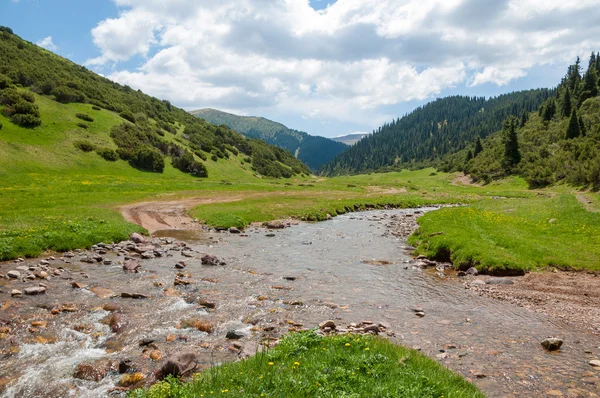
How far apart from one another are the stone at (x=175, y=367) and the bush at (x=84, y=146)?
84610 mm

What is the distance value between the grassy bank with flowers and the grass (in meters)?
13.4

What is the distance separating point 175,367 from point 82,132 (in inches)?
3675

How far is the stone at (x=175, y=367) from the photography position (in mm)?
8250

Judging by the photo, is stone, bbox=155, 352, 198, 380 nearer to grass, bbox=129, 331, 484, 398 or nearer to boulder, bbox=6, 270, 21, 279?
grass, bbox=129, 331, 484, 398

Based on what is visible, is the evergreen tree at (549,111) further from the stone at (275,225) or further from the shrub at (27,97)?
the shrub at (27,97)

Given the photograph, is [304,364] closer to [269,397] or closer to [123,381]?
[269,397]

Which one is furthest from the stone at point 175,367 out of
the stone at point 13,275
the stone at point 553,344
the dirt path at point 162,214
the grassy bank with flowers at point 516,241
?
the dirt path at point 162,214

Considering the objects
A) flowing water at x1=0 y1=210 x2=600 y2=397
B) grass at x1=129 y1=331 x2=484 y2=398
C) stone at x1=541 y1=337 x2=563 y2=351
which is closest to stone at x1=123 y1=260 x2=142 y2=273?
flowing water at x1=0 y1=210 x2=600 y2=397

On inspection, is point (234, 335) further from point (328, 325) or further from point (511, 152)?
point (511, 152)

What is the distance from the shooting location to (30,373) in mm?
8570

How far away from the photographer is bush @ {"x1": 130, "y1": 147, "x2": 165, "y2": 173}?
86.0 m

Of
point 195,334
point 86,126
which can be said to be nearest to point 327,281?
point 195,334

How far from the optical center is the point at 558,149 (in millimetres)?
102750

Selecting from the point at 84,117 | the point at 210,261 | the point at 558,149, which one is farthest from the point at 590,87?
the point at 84,117
